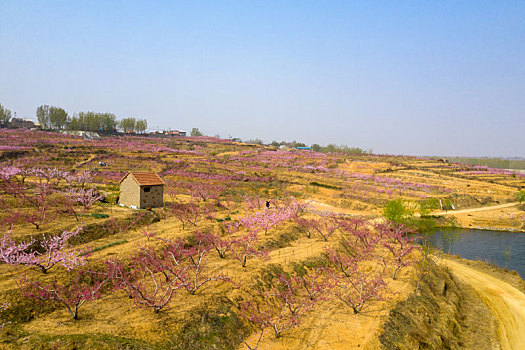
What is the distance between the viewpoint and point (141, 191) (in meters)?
30.2

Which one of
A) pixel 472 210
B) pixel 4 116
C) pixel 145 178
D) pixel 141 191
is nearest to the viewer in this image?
pixel 141 191

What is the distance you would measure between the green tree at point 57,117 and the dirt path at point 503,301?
157 m

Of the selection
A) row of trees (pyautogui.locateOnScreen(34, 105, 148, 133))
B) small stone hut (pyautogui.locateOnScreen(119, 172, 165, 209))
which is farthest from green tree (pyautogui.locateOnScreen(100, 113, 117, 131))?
small stone hut (pyautogui.locateOnScreen(119, 172, 165, 209))

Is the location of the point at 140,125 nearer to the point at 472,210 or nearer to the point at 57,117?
the point at 57,117

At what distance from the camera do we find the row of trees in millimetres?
134000

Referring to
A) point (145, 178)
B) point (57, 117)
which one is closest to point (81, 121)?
Answer: point (57, 117)

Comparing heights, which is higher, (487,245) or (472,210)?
(472,210)

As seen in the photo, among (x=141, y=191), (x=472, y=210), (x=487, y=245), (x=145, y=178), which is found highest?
(x=145, y=178)

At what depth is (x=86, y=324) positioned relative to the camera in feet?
37.6

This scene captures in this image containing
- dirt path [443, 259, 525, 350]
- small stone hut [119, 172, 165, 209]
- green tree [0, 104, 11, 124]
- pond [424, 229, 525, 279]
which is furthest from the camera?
green tree [0, 104, 11, 124]

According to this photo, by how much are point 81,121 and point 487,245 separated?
159014mm

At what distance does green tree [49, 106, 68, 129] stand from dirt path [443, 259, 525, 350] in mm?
156675

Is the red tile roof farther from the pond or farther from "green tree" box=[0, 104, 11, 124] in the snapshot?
"green tree" box=[0, 104, 11, 124]

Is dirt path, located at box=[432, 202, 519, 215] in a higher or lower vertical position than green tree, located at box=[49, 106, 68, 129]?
lower
